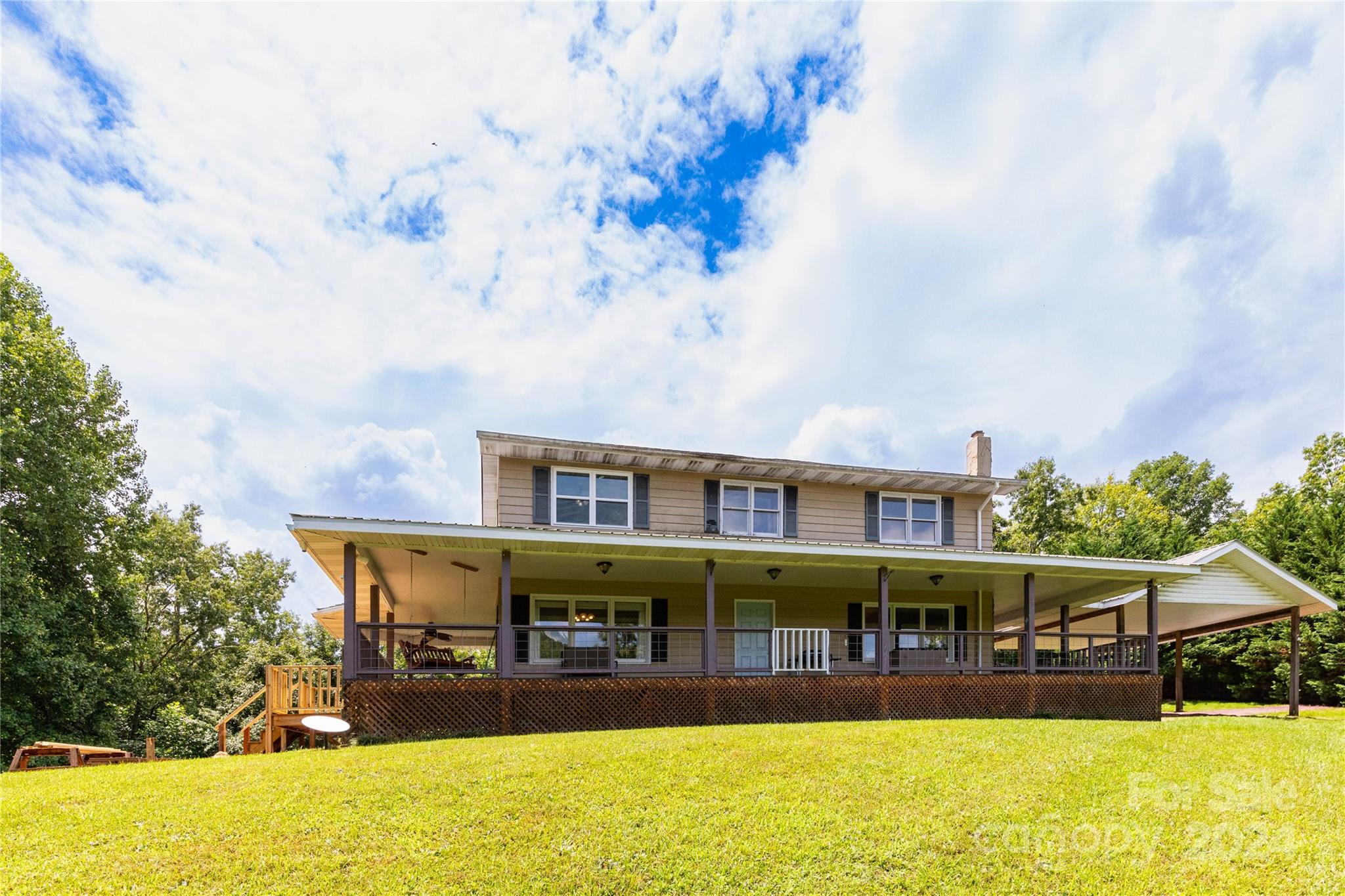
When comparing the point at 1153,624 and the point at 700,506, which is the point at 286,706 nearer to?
the point at 700,506

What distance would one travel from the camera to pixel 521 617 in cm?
1447

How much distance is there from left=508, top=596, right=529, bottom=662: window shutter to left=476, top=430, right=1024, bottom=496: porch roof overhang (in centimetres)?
296

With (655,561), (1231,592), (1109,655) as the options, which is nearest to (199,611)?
(655,561)

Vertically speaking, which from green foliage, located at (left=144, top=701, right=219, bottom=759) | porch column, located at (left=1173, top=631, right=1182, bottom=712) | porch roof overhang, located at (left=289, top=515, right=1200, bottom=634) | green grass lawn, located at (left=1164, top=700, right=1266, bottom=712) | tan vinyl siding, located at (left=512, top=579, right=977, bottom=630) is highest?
porch roof overhang, located at (left=289, top=515, right=1200, bottom=634)

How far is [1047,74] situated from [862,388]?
46.2 ft

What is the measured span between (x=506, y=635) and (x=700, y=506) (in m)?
5.85

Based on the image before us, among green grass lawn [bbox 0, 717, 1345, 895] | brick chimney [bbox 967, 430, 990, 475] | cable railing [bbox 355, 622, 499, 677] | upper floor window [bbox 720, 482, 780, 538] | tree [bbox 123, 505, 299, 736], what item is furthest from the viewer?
tree [bbox 123, 505, 299, 736]

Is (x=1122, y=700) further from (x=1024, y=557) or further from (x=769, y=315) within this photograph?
(x=769, y=315)

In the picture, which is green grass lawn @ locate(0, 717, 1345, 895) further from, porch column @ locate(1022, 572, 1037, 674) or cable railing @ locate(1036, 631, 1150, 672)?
cable railing @ locate(1036, 631, 1150, 672)

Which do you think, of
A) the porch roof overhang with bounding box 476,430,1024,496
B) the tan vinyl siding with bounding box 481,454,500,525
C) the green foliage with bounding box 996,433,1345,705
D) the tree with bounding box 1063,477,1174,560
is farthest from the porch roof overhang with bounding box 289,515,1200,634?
the tree with bounding box 1063,477,1174,560

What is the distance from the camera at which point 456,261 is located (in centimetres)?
1920

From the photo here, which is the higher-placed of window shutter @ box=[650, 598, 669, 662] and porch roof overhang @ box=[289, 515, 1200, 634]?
porch roof overhang @ box=[289, 515, 1200, 634]

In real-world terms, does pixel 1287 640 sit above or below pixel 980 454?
Answer: below

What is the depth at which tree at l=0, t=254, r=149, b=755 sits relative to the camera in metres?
17.9
